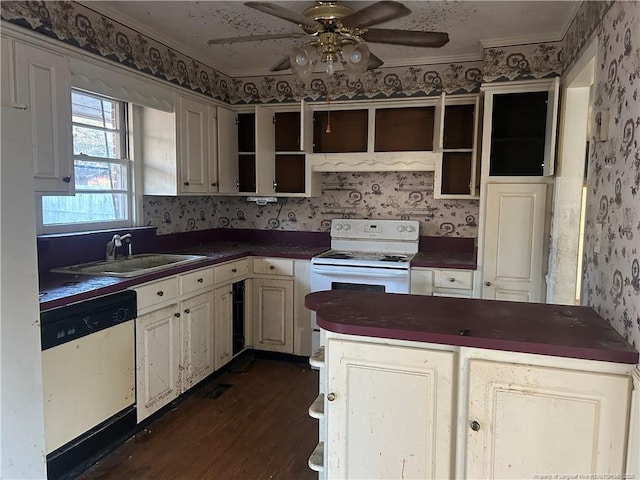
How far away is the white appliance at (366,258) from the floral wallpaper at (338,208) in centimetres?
12

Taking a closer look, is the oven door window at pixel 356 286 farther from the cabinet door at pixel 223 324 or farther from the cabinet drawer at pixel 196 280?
the cabinet drawer at pixel 196 280

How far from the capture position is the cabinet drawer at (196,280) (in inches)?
112

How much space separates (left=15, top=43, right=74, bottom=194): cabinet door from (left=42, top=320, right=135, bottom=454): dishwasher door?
792 millimetres

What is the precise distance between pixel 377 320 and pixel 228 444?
1.34 meters

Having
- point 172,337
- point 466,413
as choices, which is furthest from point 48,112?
point 466,413

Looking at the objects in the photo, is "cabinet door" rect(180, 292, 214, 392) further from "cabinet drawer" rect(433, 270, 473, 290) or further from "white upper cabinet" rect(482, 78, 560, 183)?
"white upper cabinet" rect(482, 78, 560, 183)

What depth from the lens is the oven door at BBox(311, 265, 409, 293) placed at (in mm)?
3227

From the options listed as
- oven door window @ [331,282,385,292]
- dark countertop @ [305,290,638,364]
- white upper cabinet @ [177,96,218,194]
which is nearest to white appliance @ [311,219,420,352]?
oven door window @ [331,282,385,292]

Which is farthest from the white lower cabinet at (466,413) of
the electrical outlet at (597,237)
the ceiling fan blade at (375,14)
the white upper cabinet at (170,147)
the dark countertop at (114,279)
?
the white upper cabinet at (170,147)

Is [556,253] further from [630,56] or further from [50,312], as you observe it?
[50,312]

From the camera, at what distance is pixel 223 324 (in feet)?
10.9

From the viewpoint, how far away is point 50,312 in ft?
6.37

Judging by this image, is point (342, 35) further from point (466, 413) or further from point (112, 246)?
point (112, 246)

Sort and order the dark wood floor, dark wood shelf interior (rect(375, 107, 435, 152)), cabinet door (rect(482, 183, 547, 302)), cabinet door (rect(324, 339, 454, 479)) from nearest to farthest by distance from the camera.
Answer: cabinet door (rect(324, 339, 454, 479)) < the dark wood floor < cabinet door (rect(482, 183, 547, 302)) < dark wood shelf interior (rect(375, 107, 435, 152))
